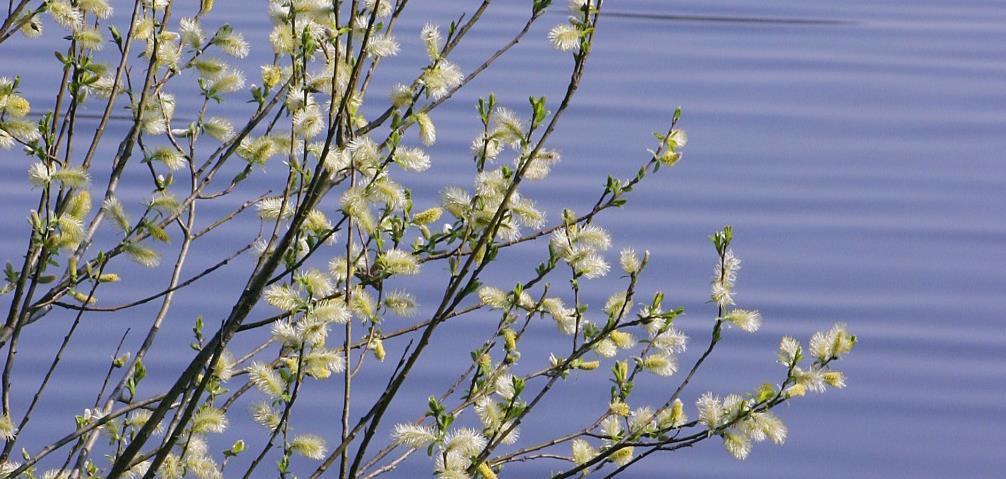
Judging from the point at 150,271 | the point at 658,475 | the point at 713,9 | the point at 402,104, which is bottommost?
the point at 402,104

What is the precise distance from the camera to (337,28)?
1.11m

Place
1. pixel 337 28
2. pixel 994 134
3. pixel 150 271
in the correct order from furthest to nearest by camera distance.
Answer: pixel 994 134, pixel 150 271, pixel 337 28

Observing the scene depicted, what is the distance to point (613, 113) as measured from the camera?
3533 mm

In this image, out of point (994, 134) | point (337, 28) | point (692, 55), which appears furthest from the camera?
point (692, 55)

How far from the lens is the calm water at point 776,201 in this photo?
242 cm

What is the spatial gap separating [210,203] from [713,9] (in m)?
2.00

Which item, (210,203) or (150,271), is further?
(210,203)

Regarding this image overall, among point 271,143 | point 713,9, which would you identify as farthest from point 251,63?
point 271,143

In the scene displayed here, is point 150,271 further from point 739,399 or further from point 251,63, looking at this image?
point 739,399

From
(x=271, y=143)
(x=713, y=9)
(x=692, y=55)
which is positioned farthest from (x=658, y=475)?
(x=713, y=9)

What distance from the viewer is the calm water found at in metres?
2.42

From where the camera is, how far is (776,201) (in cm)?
313

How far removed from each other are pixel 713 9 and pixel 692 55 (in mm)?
483

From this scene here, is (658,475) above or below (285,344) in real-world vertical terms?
above
